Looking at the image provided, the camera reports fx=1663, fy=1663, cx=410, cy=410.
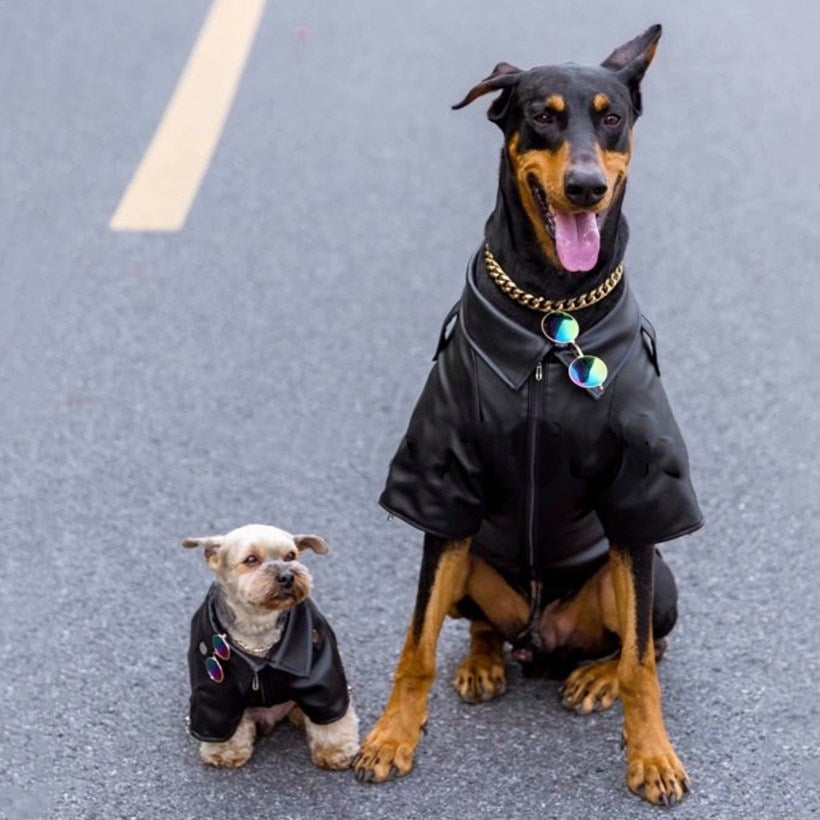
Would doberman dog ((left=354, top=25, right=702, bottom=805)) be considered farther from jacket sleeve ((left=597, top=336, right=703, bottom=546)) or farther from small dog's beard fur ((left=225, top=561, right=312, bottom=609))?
small dog's beard fur ((left=225, top=561, right=312, bottom=609))

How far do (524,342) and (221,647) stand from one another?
1.10 meters

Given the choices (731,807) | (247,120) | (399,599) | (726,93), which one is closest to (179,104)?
(247,120)

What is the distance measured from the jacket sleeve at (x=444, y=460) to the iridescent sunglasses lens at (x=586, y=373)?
0.83 feet

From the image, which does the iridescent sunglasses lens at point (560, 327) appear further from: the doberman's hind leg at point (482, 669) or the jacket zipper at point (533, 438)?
the doberman's hind leg at point (482, 669)

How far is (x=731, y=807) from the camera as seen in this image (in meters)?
4.32

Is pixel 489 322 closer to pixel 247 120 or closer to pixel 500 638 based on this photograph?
pixel 500 638

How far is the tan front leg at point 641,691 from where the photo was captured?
4.32m

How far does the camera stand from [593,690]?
4648 millimetres

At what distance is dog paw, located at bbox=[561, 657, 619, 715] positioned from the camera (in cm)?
464

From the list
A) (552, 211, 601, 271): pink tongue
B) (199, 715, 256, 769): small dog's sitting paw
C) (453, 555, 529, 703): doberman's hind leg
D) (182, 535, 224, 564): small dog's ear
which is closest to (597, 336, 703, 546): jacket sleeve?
(552, 211, 601, 271): pink tongue

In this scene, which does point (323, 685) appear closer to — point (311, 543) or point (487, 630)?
point (311, 543)

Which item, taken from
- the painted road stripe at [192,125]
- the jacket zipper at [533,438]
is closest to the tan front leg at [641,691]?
the jacket zipper at [533,438]

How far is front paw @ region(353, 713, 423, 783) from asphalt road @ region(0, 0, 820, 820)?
0.04 metres

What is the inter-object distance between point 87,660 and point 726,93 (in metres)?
5.01
